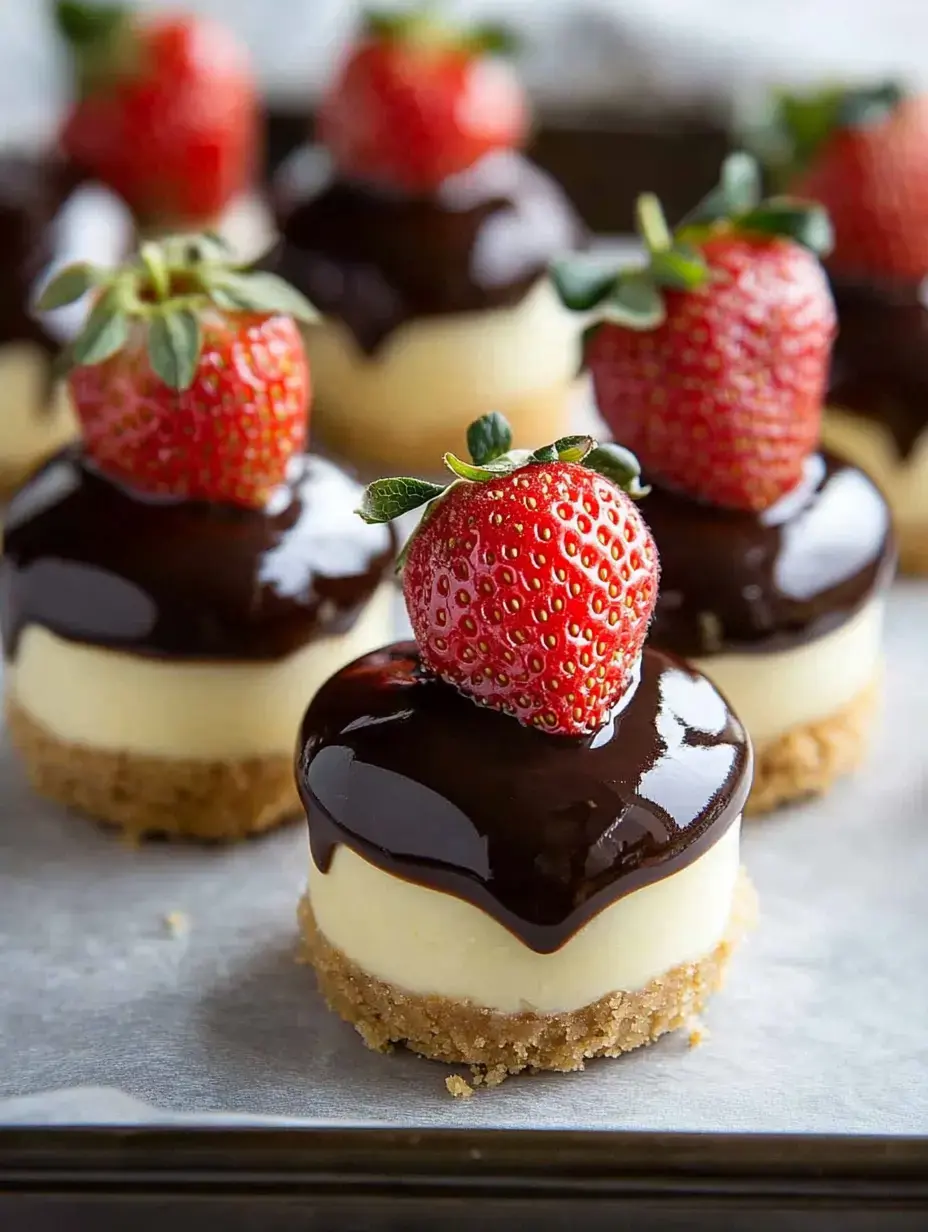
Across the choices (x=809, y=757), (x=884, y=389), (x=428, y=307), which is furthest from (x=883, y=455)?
(x=428, y=307)

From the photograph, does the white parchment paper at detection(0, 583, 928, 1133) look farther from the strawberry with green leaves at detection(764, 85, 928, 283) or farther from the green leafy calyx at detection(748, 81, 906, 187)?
the green leafy calyx at detection(748, 81, 906, 187)

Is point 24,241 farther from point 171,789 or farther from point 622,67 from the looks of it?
point 622,67

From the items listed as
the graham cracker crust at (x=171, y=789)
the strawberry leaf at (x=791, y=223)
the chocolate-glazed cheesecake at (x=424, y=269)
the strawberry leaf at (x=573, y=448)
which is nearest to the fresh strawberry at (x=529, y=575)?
the strawberry leaf at (x=573, y=448)

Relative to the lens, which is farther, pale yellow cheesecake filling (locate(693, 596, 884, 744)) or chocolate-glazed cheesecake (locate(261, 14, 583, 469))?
chocolate-glazed cheesecake (locate(261, 14, 583, 469))

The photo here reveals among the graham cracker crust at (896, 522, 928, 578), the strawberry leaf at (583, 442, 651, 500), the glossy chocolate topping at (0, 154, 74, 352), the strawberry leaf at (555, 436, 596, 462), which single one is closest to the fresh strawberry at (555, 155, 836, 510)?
the strawberry leaf at (583, 442, 651, 500)

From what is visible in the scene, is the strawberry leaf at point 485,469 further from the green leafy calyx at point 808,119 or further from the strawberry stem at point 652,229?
the green leafy calyx at point 808,119

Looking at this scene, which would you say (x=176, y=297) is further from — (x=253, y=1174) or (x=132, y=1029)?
(x=253, y=1174)

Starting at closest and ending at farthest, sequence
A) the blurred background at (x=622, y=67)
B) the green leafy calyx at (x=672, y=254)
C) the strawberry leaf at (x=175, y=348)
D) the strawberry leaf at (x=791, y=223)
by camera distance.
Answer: the strawberry leaf at (x=175, y=348) < the green leafy calyx at (x=672, y=254) < the strawberry leaf at (x=791, y=223) < the blurred background at (x=622, y=67)
